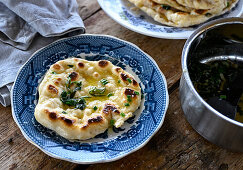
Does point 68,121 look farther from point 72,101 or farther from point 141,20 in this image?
point 141,20

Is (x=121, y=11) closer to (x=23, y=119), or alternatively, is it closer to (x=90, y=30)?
(x=90, y=30)

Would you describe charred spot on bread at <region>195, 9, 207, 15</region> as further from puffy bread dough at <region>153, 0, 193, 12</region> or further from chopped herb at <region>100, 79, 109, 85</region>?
chopped herb at <region>100, 79, 109, 85</region>

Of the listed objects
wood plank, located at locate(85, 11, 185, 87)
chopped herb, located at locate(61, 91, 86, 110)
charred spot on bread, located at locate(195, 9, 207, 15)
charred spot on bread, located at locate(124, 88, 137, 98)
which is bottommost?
wood plank, located at locate(85, 11, 185, 87)

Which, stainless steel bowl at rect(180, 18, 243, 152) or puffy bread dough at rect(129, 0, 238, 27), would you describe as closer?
stainless steel bowl at rect(180, 18, 243, 152)

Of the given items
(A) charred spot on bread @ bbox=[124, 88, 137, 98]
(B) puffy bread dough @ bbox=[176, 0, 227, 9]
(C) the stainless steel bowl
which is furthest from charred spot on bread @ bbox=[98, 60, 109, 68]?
(B) puffy bread dough @ bbox=[176, 0, 227, 9]

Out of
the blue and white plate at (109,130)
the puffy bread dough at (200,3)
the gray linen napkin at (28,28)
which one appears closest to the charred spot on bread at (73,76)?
the blue and white plate at (109,130)

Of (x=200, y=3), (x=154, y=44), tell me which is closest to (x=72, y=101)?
(x=154, y=44)

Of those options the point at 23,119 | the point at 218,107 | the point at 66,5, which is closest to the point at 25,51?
the point at 66,5
